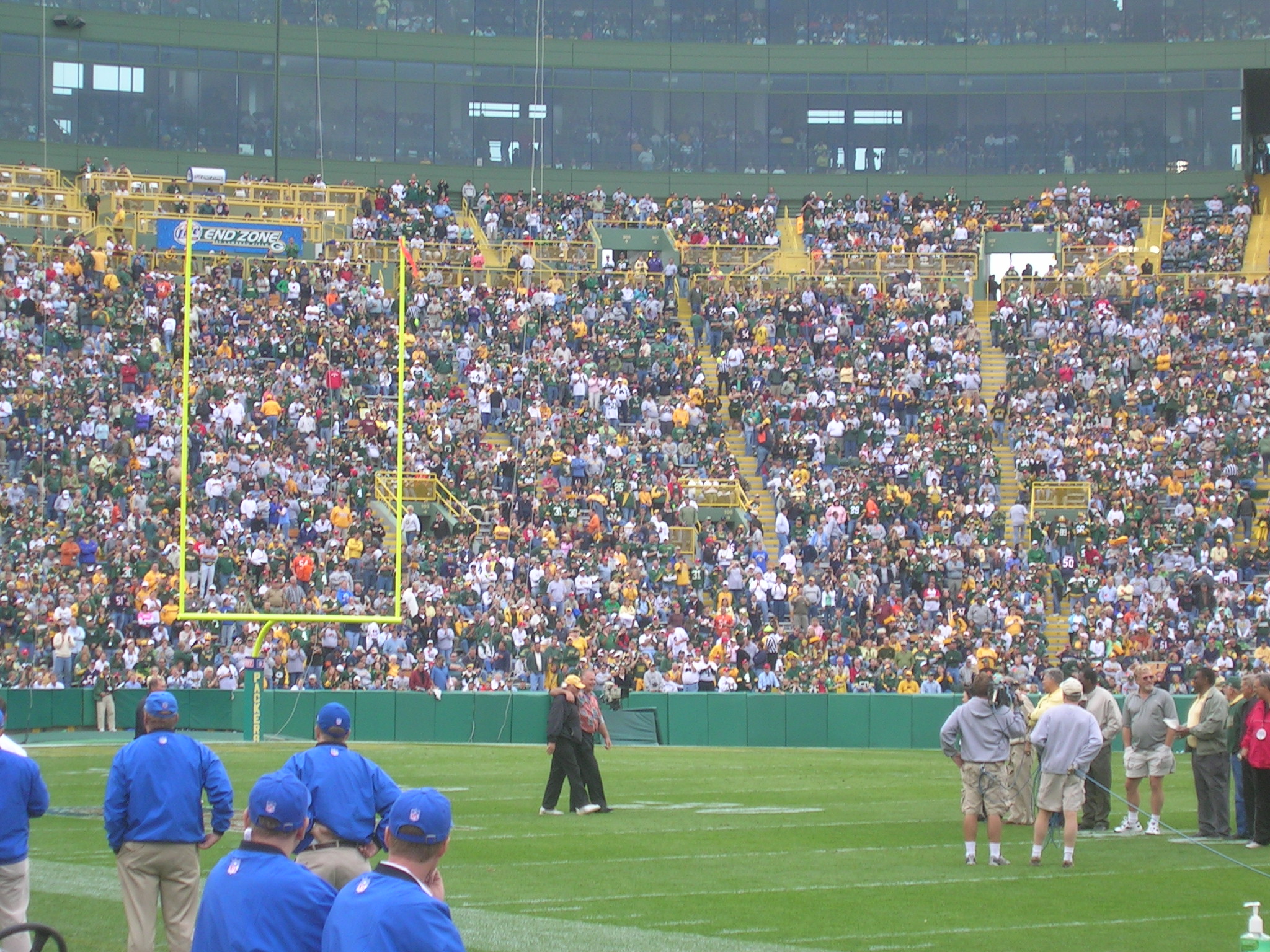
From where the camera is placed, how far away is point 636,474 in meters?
36.9

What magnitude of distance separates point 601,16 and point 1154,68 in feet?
52.9

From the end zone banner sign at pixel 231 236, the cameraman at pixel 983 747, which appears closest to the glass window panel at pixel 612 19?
the end zone banner sign at pixel 231 236

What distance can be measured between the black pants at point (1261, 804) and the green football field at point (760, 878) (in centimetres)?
28

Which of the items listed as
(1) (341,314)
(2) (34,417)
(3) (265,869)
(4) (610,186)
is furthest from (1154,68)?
(3) (265,869)

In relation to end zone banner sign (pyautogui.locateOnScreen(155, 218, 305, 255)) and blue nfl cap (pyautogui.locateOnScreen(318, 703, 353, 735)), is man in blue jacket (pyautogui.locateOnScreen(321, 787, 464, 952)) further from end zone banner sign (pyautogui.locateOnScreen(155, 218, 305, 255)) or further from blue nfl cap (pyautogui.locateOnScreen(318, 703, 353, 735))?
end zone banner sign (pyautogui.locateOnScreen(155, 218, 305, 255))

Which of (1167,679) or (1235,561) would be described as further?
(1235,561)

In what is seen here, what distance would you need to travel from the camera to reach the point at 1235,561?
114ft

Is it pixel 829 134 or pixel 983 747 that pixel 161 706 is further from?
pixel 829 134

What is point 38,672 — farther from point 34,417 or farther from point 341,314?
point 341,314

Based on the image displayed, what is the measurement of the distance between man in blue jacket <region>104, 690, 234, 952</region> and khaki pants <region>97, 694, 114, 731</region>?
64.3 ft

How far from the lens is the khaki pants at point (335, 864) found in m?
8.53

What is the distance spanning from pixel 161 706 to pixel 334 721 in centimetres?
86

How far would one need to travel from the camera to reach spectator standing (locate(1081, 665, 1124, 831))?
52.0 ft

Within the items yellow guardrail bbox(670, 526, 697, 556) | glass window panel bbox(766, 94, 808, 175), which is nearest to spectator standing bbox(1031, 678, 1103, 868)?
yellow guardrail bbox(670, 526, 697, 556)
